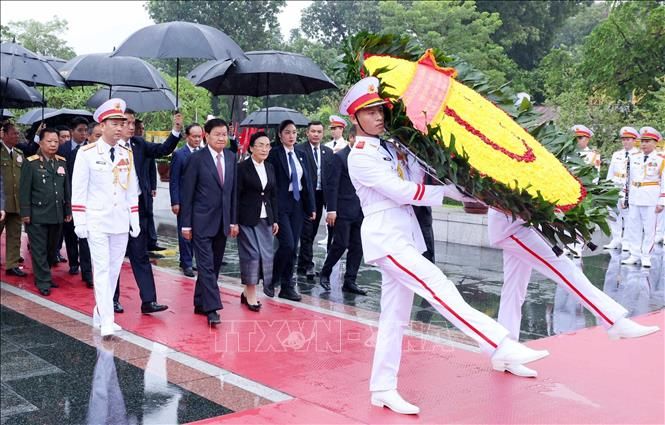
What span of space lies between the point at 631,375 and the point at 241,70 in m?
4.90

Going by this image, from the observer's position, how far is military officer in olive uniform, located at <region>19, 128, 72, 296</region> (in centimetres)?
778

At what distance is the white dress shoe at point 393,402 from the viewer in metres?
4.04

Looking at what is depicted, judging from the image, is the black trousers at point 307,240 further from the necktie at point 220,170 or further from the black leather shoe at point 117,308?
the black leather shoe at point 117,308

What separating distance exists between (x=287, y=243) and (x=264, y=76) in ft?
7.59

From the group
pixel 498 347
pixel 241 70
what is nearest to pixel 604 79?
pixel 241 70

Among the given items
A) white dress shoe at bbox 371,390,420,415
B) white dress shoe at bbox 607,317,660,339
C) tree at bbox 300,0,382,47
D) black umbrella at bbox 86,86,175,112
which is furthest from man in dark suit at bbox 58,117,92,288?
tree at bbox 300,0,382,47

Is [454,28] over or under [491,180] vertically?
over

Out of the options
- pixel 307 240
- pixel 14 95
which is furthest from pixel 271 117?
pixel 307 240

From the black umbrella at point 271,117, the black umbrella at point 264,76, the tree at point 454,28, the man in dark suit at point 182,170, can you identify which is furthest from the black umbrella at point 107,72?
the tree at point 454,28

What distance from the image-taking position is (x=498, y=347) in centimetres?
382

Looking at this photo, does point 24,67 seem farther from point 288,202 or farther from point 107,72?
point 288,202

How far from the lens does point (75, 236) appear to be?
28.7ft

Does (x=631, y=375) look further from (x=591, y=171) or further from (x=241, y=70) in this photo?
(x=241, y=70)

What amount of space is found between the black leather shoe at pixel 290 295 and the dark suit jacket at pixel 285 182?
33.2 inches
